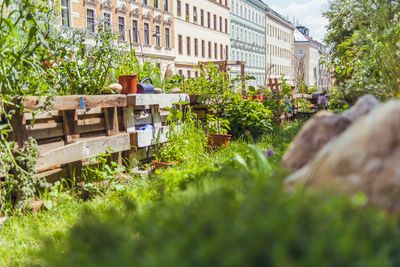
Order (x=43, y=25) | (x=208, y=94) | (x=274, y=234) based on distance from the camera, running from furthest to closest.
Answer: (x=208, y=94) < (x=43, y=25) < (x=274, y=234)

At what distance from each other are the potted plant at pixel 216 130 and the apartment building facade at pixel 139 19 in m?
19.0

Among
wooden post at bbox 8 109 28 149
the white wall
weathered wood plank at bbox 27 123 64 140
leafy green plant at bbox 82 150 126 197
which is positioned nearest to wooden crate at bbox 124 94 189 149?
leafy green plant at bbox 82 150 126 197

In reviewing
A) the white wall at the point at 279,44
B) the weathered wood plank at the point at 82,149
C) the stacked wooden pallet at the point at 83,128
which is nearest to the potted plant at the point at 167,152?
the stacked wooden pallet at the point at 83,128

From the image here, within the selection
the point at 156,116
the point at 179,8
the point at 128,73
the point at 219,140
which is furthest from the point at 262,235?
the point at 179,8

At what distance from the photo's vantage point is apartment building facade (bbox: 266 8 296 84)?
69438 mm

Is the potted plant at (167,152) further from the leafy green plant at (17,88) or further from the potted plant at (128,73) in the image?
the leafy green plant at (17,88)

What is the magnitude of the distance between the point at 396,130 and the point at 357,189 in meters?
0.23

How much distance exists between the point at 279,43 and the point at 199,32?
105ft

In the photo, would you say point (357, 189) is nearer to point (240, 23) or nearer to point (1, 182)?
point (1, 182)

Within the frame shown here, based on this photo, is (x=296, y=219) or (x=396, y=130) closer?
(x=296, y=219)

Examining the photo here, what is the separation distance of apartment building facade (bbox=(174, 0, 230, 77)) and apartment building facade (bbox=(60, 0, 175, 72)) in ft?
5.16

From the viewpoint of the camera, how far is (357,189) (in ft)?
5.67

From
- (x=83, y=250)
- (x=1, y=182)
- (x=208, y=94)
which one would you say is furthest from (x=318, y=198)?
(x=208, y=94)

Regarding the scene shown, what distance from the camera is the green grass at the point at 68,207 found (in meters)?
2.83
